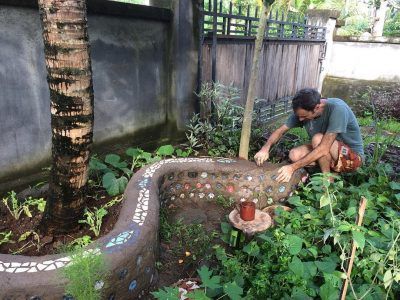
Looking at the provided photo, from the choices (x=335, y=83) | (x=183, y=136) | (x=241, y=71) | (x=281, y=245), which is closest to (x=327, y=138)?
(x=281, y=245)

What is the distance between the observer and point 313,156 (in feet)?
11.8

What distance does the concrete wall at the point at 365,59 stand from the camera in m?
8.38

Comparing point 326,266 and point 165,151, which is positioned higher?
point 165,151

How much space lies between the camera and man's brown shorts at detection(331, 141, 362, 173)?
148 inches

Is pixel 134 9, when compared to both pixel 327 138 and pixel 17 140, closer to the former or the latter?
pixel 17 140

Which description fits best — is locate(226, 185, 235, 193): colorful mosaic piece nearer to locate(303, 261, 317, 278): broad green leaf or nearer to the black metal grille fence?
locate(303, 261, 317, 278): broad green leaf

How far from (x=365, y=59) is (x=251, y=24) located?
15.9 feet

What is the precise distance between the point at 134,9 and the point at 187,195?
2.33 m

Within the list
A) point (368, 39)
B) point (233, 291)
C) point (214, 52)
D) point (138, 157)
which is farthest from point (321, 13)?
point (233, 291)

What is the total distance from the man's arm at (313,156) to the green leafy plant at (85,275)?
2282mm

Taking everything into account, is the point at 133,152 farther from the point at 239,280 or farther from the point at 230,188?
the point at 239,280

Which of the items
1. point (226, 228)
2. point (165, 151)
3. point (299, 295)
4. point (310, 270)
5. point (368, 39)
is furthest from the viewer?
point (368, 39)

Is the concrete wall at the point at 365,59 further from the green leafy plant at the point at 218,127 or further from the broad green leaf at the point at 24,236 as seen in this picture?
the broad green leaf at the point at 24,236

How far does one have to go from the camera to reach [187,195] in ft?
12.6
